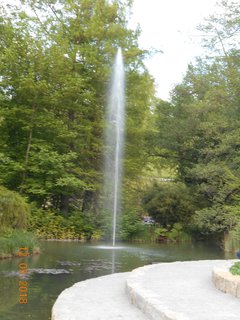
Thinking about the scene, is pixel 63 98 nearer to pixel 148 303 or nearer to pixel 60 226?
pixel 60 226

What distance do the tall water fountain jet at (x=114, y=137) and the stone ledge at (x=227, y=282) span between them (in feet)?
58.1

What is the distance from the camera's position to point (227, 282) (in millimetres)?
6938

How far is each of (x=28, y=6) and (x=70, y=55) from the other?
460cm

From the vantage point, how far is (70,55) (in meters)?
25.3

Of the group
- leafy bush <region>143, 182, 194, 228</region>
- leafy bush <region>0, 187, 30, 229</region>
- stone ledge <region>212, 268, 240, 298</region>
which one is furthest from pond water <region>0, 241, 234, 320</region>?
leafy bush <region>143, 182, 194, 228</region>

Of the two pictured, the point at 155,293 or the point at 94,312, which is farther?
the point at 155,293

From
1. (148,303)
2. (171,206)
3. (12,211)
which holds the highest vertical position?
(171,206)

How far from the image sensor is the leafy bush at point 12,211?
47.8ft

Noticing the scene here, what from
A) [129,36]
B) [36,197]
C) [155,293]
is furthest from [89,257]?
[129,36]

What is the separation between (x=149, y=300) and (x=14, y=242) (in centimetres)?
913

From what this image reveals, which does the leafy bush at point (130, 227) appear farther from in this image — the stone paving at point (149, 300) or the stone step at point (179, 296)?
the stone paving at point (149, 300)

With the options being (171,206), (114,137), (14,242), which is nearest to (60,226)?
(114,137)

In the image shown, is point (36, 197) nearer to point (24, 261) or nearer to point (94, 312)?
point (24, 261)

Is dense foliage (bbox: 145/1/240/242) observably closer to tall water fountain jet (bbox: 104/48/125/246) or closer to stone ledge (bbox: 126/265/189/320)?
tall water fountain jet (bbox: 104/48/125/246)
